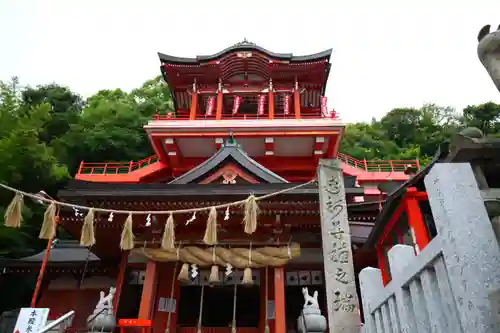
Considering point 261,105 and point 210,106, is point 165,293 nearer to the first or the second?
point 210,106

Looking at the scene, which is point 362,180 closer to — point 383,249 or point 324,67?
point 324,67

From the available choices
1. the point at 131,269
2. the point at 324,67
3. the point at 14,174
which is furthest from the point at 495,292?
the point at 324,67

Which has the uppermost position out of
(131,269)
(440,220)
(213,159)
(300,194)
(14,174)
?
(14,174)

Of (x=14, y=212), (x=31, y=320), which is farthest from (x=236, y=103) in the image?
(x=31, y=320)

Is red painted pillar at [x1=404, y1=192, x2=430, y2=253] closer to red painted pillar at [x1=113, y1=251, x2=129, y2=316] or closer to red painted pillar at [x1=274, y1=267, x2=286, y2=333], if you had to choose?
red painted pillar at [x1=274, y1=267, x2=286, y2=333]

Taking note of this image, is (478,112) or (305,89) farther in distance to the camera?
(478,112)

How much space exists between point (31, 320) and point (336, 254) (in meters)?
6.59

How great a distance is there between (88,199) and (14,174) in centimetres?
734

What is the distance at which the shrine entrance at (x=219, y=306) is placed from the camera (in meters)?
11.8

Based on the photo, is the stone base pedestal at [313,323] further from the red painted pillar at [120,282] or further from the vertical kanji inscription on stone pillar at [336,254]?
the red painted pillar at [120,282]

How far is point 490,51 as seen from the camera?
10.0ft

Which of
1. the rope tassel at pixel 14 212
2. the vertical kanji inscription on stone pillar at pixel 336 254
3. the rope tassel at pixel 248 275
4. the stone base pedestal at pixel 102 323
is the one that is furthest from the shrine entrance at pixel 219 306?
the vertical kanji inscription on stone pillar at pixel 336 254

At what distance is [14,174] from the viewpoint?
1419 centimetres

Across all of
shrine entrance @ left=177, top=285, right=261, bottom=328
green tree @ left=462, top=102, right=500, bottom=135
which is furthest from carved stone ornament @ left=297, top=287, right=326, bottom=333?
green tree @ left=462, top=102, right=500, bottom=135
